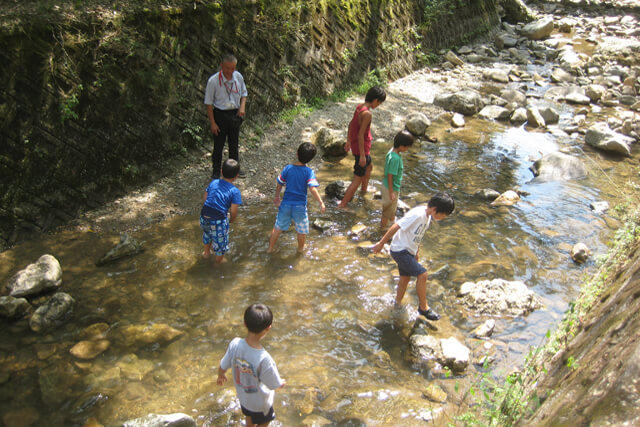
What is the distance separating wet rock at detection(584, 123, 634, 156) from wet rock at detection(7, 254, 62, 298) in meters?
11.3

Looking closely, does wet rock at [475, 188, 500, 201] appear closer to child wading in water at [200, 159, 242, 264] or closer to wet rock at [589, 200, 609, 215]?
wet rock at [589, 200, 609, 215]

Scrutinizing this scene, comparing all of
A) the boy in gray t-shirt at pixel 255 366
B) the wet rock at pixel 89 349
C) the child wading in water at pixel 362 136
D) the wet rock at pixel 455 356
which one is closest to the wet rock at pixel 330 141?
the child wading in water at pixel 362 136

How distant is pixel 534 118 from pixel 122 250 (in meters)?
10.9

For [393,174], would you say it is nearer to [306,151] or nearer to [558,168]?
[306,151]

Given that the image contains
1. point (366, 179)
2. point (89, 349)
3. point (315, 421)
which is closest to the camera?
point (315, 421)

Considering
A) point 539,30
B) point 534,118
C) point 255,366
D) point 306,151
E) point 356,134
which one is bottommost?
point 534,118

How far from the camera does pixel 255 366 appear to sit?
2.93 meters

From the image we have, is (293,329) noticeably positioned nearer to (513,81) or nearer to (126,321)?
(126,321)

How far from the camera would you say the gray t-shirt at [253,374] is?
9.61 feet

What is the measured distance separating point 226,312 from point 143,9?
16.4ft

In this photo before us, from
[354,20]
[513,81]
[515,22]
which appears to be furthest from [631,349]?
[515,22]

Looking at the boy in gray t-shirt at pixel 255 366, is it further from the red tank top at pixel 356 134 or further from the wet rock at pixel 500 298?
the red tank top at pixel 356 134

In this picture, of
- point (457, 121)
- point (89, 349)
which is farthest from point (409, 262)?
point (457, 121)

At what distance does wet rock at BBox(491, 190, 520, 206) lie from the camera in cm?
754
